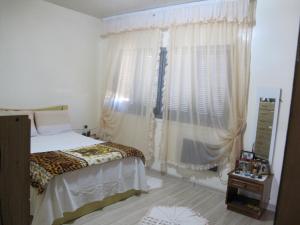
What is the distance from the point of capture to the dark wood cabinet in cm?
90

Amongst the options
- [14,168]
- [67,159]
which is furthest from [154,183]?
[14,168]

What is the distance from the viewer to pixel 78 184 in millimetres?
2473

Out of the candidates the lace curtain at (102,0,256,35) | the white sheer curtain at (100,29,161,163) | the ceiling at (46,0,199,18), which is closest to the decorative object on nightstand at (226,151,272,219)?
the white sheer curtain at (100,29,161,163)

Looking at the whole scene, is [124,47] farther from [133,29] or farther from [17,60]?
[17,60]

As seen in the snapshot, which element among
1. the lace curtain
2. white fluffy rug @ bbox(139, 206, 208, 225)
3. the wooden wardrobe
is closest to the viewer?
the wooden wardrobe

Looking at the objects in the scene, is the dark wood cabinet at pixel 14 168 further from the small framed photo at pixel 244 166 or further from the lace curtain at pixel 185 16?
the lace curtain at pixel 185 16

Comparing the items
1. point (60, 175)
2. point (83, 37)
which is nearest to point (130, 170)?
point (60, 175)

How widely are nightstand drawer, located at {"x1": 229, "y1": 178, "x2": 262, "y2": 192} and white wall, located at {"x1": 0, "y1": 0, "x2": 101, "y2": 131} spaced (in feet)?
9.59

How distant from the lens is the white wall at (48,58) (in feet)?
11.4

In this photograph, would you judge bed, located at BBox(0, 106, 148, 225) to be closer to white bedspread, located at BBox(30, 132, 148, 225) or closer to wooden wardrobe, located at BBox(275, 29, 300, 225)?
white bedspread, located at BBox(30, 132, 148, 225)

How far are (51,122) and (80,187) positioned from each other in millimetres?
1598

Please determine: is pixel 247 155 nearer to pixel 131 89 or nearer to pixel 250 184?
pixel 250 184

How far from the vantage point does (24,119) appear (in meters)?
0.94

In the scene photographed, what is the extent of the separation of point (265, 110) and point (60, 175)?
2.34 metres
